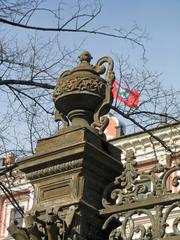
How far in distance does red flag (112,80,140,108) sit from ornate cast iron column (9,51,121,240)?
279cm

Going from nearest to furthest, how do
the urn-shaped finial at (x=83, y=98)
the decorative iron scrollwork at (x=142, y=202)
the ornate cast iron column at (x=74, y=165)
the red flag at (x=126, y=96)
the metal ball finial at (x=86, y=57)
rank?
the decorative iron scrollwork at (x=142, y=202) < the ornate cast iron column at (x=74, y=165) < the urn-shaped finial at (x=83, y=98) < the metal ball finial at (x=86, y=57) < the red flag at (x=126, y=96)

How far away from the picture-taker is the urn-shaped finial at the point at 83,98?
18.8ft

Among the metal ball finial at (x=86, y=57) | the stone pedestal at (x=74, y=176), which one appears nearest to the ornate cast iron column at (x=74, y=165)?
the stone pedestal at (x=74, y=176)

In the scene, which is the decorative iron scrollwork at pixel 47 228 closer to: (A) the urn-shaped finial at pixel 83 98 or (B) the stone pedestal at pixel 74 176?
(B) the stone pedestal at pixel 74 176

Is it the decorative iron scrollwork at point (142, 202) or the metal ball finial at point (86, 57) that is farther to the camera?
the metal ball finial at point (86, 57)

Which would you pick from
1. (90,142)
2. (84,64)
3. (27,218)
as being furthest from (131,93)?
(27,218)

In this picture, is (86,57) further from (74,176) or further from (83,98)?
(74,176)

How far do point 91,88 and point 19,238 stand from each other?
1483 mm

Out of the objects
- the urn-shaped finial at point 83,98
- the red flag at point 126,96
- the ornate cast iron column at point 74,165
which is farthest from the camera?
the red flag at point 126,96

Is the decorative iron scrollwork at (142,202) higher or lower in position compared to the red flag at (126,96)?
lower

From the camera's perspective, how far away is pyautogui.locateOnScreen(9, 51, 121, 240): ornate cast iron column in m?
5.11

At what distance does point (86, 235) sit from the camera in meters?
5.14

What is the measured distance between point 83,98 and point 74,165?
69 centimetres

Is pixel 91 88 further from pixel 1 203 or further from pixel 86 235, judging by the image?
pixel 1 203
